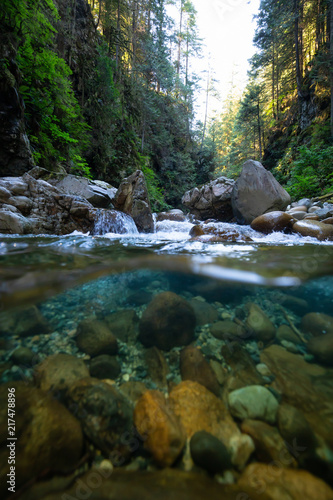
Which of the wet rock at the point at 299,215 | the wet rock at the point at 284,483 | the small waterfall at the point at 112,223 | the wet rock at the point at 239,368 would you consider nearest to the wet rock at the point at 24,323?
the wet rock at the point at 239,368

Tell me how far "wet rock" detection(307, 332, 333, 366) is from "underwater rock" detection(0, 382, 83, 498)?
1.13 m

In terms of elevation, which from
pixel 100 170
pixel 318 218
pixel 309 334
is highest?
pixel 100 170

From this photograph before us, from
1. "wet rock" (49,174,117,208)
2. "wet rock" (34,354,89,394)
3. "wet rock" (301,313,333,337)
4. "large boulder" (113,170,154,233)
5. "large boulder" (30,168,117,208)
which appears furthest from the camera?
"large boulder" (113,170,154,233)

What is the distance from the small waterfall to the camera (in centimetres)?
621

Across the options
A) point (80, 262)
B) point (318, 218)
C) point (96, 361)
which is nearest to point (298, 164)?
point (318, 218)

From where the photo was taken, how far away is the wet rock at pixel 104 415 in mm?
747

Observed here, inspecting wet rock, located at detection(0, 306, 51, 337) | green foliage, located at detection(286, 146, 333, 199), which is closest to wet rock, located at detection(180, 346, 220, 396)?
wet rock, located at detection(0, 306, 51, 337)

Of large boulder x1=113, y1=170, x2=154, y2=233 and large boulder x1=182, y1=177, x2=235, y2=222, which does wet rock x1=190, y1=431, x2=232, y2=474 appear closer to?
large boulder x1=113, y1=170, x2=154, y2=233

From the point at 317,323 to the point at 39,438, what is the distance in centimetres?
148

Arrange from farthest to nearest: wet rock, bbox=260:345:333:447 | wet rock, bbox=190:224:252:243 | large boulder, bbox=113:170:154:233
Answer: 1. large boulder, bbox=113:170:154:233
2. wet rock, bbox=190:224:252:243
3. wet rock, bbox=260:345:333:447

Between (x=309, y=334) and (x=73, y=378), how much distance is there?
4.17 feet

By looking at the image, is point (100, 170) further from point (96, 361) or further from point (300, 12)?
point (300, 12)

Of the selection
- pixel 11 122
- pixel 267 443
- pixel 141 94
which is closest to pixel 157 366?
pixel 267 443

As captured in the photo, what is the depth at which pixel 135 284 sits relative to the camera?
1.87 metres
